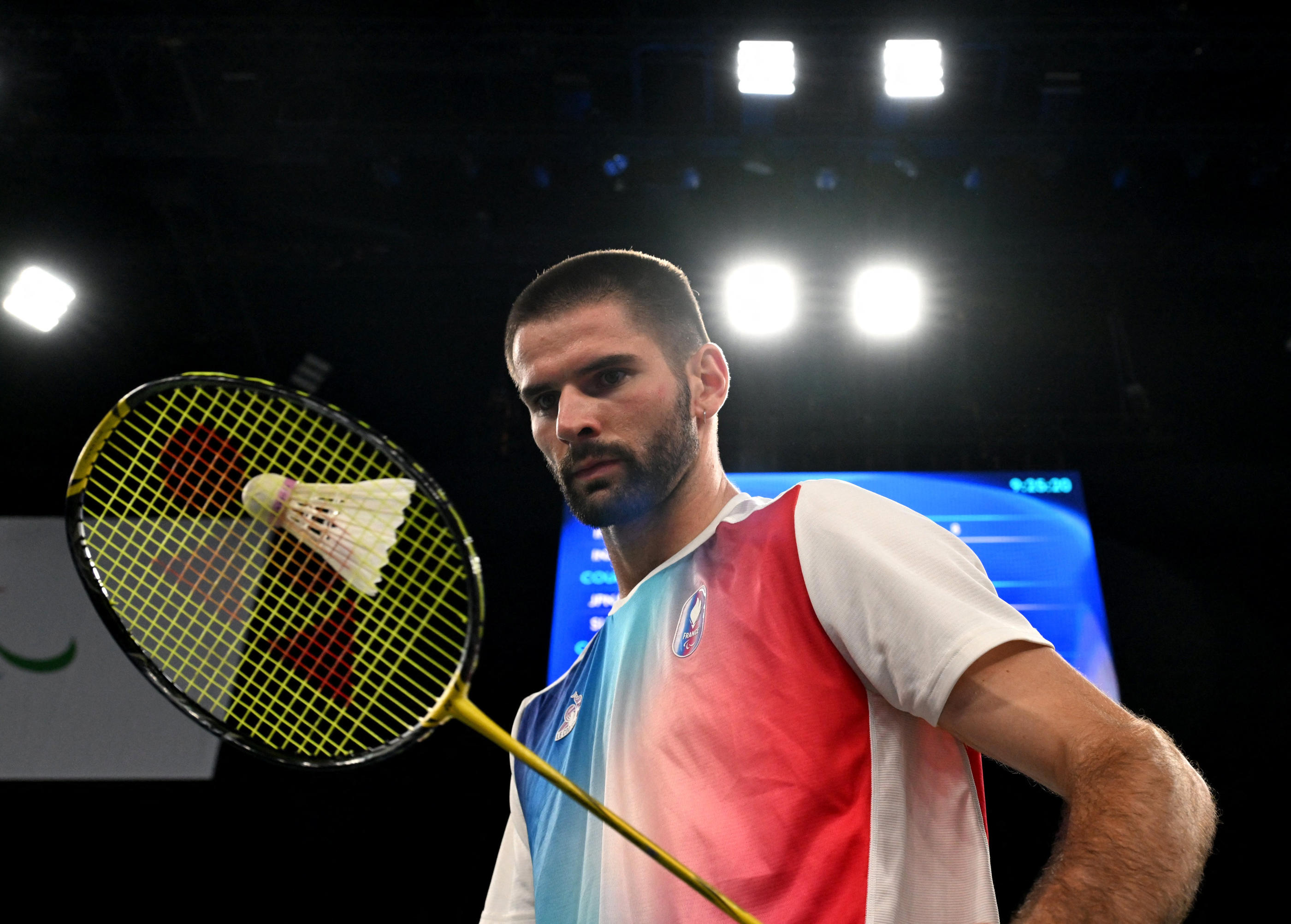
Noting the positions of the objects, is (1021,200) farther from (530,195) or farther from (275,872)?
(275,872)

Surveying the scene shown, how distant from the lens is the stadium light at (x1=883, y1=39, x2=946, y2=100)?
3.76 metres

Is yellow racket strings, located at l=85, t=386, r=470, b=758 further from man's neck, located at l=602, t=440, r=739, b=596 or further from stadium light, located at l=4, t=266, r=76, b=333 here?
stadium light, located at l=4, t=266, r=76, b=333

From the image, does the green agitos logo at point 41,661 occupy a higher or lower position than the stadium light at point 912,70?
lower

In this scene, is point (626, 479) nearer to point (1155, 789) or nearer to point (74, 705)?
point (1155, 789)

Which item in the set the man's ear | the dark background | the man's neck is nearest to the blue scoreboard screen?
the dark background

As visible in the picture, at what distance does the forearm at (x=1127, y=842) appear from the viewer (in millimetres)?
942

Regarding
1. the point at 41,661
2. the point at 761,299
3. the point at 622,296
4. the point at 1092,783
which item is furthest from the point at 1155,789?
the point at 41,661

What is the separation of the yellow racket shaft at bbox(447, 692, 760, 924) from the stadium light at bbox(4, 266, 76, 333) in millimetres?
4087

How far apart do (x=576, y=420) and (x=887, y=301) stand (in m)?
3.23

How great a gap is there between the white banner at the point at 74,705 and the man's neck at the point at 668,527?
10.9 feet

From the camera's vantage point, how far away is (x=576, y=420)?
65.6 inches

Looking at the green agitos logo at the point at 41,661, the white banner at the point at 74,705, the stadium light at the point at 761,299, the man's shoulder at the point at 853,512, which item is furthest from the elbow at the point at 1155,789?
the green agitos logo at the point at 41,661

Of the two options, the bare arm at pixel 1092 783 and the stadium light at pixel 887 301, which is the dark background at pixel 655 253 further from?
the bare arm at pixel 1092 783

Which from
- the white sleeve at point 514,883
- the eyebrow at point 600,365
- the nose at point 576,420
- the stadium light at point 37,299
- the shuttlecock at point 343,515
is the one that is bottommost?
the white sleeve at point 514,883
